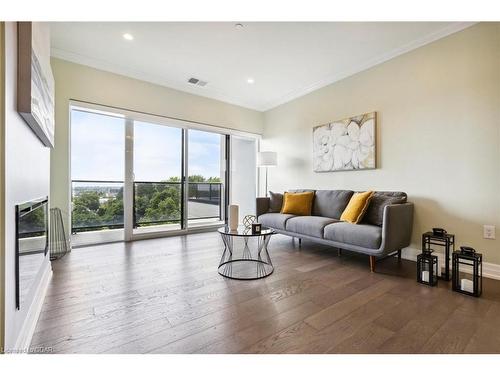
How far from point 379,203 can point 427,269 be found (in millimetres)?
888

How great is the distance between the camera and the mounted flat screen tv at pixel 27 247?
4.06 ft

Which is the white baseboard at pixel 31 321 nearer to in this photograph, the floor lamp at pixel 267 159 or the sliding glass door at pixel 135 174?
the sliding glass door at pixel 135 174

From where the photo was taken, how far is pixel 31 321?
1.43m

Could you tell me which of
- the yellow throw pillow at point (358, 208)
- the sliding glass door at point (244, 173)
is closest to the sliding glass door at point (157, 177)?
the sliding glass door at point (244, 173)

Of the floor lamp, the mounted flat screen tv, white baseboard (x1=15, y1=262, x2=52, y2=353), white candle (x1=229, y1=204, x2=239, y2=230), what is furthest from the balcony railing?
the mounted flat screen tv

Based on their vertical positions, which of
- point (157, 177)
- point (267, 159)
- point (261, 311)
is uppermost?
point (267, 159)

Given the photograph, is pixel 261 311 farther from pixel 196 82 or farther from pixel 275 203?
pixel 196 82

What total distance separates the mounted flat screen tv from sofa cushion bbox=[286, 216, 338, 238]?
8.71 feet

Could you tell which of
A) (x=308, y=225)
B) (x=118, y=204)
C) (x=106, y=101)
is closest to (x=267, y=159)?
(x=308, y=225)

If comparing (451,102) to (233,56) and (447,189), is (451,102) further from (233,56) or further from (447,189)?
(233,56)

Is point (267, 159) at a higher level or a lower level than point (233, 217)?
higher

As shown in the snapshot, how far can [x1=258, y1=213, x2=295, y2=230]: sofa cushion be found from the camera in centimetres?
346
